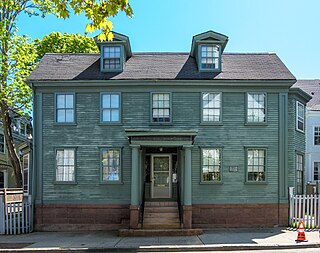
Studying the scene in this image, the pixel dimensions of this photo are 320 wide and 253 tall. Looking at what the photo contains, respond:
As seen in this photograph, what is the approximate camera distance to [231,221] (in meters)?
16.7

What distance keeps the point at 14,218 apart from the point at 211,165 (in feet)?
29.9

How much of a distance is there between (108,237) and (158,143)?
444 cm

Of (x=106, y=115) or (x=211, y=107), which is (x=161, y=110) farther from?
(x=106, y=115)

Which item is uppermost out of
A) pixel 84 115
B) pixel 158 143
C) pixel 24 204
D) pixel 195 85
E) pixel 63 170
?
pixel 195 85

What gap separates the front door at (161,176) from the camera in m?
17.9

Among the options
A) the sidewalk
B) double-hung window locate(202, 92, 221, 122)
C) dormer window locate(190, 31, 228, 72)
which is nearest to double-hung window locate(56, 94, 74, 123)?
the sidewalk

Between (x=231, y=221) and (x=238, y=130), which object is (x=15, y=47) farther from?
(x=231, y=221)

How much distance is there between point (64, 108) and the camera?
1717 cm

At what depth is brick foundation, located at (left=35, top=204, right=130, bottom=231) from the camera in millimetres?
16672

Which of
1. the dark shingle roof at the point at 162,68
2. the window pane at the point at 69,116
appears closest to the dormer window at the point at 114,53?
the dark shingle roof at the point at 162,68

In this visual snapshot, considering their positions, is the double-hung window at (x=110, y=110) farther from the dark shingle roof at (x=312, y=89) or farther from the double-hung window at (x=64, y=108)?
the dark shingle roof at (x=312, y=89)

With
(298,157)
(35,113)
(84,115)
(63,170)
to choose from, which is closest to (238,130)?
(298,157)

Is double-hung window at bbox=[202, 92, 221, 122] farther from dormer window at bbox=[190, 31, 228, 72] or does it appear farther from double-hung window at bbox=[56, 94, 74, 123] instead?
double-hung window at bbox=[56, 94, 74, 123]

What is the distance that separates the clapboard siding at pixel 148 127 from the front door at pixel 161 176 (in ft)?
5.23
